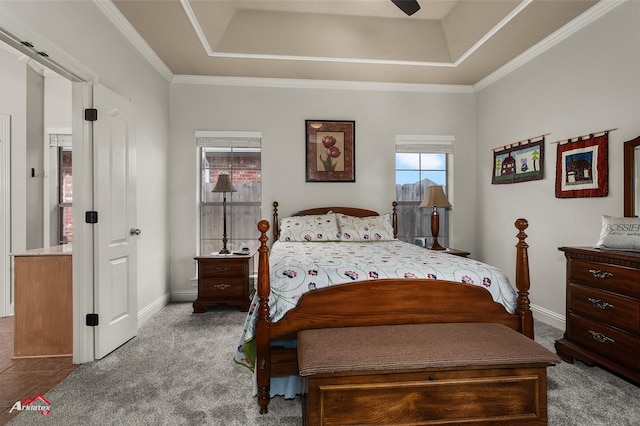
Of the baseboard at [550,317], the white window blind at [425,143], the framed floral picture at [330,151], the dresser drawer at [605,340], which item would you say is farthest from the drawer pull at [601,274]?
the framed floral picture at [330,151]

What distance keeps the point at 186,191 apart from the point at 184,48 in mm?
1662

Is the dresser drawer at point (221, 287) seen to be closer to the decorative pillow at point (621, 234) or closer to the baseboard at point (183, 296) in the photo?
the baseboard at point (183, 296)

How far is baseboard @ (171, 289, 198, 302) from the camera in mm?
4160

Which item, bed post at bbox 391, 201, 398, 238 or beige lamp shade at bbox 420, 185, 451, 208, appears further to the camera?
bed post at bbox 391, 201, 398, 238

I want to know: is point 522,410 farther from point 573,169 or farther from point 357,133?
point 357,133

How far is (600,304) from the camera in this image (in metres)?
2.25

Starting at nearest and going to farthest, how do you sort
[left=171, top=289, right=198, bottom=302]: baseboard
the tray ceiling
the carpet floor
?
the carpet floor < the tray ceiling < [left=171, top=289, right=198, bottom=302]: baseboard

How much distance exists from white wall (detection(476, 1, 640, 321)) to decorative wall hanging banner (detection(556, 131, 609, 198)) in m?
A: 0.05

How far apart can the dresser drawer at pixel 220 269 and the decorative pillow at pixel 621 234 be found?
3.20 metres

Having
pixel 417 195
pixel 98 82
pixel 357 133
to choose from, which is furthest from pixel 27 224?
pixel 417 195

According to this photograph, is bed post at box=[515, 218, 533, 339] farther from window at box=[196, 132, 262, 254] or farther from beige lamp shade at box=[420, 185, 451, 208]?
window at box=[196, 132, 262, 254]

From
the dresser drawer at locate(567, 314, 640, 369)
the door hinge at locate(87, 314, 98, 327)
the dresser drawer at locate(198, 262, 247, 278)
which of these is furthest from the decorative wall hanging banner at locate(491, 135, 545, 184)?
the door hinge at locate(87, 314, 98, 327)

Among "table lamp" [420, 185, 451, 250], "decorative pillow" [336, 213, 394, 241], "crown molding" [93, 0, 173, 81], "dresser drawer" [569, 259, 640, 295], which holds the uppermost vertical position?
"crown molding" [93, 0, 173, 81]

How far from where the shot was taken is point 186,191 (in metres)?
4.21
